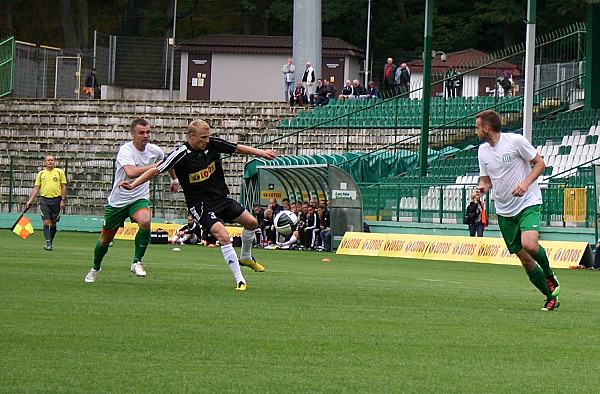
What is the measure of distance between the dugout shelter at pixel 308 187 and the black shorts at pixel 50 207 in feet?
26.9

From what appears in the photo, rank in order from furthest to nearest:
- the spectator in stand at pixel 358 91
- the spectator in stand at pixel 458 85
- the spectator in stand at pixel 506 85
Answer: the spectator in stand at pixel 358 91
the spectator in stand at pixel 458 85
the spectator in stand at pixel 506 85

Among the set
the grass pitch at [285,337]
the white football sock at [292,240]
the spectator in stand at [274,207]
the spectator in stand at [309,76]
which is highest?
the spectator in stand at [309,76]

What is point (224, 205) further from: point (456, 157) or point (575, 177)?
point (456, 157)

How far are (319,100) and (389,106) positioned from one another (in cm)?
422

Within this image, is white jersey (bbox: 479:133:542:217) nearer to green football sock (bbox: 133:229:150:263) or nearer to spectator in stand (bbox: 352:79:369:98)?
green football sock (bbox: 133:229:150:263)

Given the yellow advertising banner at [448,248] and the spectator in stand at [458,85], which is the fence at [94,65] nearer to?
the spectator in stand at [458,85]

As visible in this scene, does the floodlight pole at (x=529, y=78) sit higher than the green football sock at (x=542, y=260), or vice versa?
the floodlight pole at (x=529, y=78)

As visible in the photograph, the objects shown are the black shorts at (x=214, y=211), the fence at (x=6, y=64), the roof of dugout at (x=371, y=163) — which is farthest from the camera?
the fence at (x=6, y=64)

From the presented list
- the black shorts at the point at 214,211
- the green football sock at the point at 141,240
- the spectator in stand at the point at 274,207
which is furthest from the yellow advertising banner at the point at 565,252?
the black shorts at the point at 214,211

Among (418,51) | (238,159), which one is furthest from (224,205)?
(418,51)

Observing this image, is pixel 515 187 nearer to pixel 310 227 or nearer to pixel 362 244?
pixel 362 244

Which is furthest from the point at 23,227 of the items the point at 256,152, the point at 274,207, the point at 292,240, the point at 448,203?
the point at 256,152

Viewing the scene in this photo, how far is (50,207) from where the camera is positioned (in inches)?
944

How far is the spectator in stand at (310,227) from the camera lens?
31281mm
